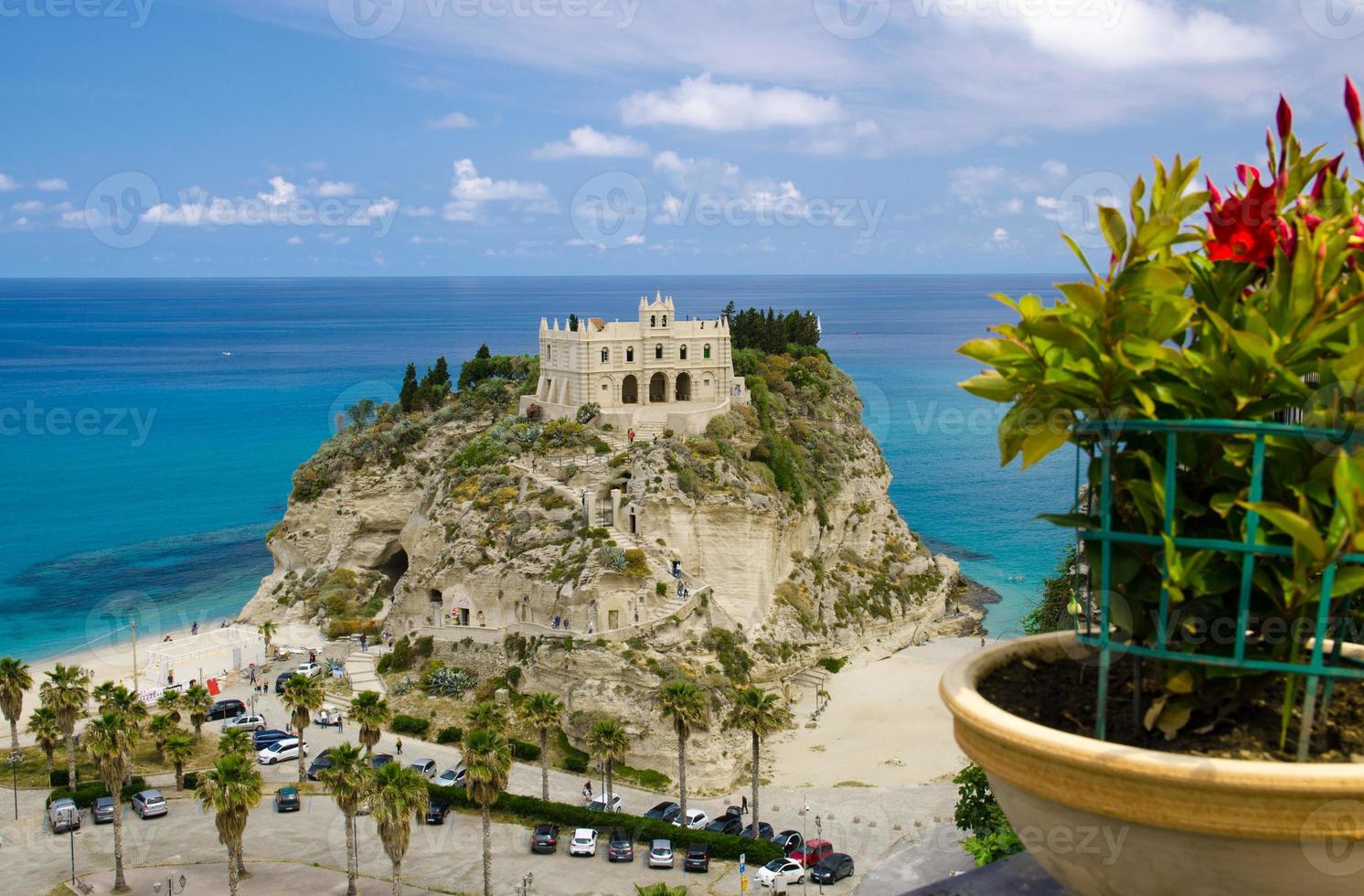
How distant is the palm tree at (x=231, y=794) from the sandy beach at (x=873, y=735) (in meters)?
24.1

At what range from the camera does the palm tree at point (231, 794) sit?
115 ft

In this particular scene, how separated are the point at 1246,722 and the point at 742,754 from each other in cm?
4923

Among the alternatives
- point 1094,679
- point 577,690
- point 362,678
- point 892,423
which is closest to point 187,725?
point 362,678

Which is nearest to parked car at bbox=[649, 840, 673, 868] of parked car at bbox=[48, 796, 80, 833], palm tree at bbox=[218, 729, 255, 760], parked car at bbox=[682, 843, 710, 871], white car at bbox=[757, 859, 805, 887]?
parked car at bbox=[682, 843, 710, 871]

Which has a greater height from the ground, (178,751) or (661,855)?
(178,751)

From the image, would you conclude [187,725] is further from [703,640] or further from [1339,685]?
[1339,685]

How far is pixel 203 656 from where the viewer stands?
220 feet

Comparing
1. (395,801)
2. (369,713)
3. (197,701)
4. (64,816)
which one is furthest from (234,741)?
(197,701)

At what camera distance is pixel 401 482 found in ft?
263

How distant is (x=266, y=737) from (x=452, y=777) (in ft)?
33.2

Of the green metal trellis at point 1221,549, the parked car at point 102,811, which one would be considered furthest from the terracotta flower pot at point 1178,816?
the parked car at point 102,811

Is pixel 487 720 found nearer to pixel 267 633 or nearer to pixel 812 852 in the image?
pixel 812 852

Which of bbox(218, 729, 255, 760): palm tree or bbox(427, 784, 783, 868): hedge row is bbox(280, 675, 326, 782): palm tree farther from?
bbox(218, 729, 255, 760): palm tree

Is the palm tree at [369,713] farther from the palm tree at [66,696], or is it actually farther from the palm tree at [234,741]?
the palm tree at [66,696]
